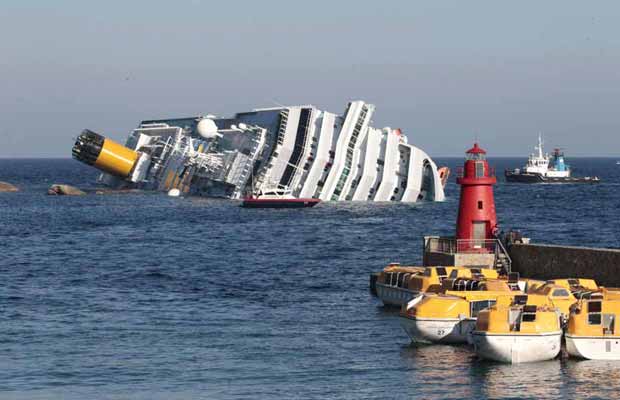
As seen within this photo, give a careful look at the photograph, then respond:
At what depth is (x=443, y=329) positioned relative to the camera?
40.8 metres

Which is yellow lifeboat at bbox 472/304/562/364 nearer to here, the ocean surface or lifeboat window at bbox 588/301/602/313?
the ocean surface

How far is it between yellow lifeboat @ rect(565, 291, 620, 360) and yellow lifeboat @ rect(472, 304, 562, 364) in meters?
0.51

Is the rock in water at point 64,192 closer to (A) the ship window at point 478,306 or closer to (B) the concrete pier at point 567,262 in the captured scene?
(B) the concrete pier at point 567,262

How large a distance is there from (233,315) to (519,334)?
1579 centimetres

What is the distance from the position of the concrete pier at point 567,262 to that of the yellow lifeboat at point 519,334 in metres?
10.2

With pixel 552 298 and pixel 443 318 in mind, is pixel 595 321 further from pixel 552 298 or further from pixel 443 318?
pixel 443 318

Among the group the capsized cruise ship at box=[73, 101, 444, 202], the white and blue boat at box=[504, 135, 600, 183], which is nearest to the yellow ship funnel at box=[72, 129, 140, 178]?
the capsized cruise ship at box=[73, 101, 444, 202]

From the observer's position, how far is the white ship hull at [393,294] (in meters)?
49.0

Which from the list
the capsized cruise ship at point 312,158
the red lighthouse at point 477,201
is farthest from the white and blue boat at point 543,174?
the red lighthouse at point 477,201

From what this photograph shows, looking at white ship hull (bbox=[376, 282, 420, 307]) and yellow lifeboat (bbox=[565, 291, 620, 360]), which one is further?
white ship hull (bbox=[376, 282, 420, 307])

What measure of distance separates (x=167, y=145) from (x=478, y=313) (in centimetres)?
10224

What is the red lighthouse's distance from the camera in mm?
53094

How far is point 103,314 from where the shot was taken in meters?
50.2

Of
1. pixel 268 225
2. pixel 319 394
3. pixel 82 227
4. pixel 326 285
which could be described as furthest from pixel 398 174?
pixel 319 394
